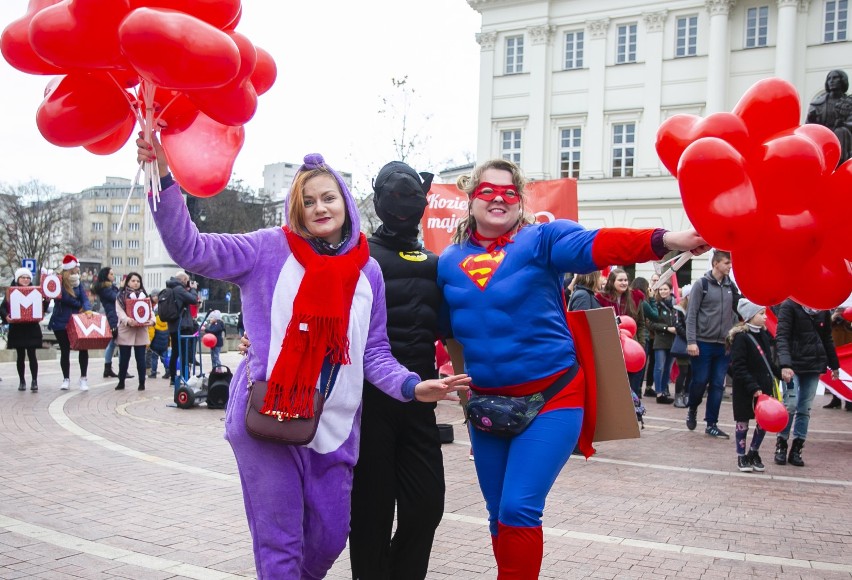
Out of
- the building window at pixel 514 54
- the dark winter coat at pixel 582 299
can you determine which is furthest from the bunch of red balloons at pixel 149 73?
the building window at pixel 514 54

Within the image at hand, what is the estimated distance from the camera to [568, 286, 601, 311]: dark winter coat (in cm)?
789

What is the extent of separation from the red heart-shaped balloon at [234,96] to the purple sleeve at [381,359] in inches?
30.7

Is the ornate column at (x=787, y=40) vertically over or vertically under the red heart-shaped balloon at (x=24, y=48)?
over

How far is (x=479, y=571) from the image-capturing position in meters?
4.45

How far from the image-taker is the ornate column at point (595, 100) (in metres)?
35.5

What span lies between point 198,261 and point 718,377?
7.99 meters

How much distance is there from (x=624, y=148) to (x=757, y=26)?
287 inches

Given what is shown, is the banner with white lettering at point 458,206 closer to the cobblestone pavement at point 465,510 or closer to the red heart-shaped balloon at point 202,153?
the cobblestone pavement at point 465,510

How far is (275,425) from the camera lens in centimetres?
283

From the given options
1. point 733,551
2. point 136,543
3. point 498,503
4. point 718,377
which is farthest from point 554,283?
point 718,377

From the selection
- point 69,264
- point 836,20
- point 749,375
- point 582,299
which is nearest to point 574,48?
point 836,20

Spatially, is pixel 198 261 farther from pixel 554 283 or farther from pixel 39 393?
pixel 39 393

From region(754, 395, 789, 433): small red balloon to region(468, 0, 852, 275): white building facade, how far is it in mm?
26045

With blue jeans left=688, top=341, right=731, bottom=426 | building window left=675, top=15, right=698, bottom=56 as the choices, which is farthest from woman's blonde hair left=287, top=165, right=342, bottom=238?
building window left=675, top=15, right=698, bottom=56
